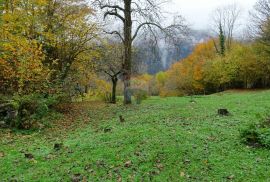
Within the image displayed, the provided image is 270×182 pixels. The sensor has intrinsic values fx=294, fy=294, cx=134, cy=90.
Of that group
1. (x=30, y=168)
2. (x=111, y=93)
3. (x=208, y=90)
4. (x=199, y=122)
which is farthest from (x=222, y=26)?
(x=30, y=168)

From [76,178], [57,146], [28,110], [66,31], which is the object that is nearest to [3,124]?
[28,110]

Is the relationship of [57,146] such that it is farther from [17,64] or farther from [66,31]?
[66,31]

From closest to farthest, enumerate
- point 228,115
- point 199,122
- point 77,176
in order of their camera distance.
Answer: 1. point 77,176
2. point 199,122
3. point 228,115

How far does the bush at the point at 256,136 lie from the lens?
7857 mm

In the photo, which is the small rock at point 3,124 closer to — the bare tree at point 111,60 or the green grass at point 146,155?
the green grass at point 146,155

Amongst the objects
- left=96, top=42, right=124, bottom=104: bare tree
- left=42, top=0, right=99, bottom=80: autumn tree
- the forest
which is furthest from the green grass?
left=96, top=42, right=124, bottom=104: bare tree

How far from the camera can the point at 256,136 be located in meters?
8.16

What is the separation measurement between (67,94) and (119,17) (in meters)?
6.73

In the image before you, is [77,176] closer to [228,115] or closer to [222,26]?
[228,115]

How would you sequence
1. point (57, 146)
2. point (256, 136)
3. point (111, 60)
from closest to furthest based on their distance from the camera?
point (256, 136), point (57, 146), point (111, 60)

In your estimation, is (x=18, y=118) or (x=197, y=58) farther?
(x=197, y=58)

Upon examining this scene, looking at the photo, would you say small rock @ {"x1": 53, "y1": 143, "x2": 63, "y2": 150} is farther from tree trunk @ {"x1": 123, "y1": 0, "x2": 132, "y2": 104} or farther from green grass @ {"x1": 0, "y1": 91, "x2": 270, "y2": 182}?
tree trunk @ {"x1": 123, "y1": 0, "x2": 132, "y2": 104}

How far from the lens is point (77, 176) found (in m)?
7.19

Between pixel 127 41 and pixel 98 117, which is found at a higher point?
pixel 127 41
